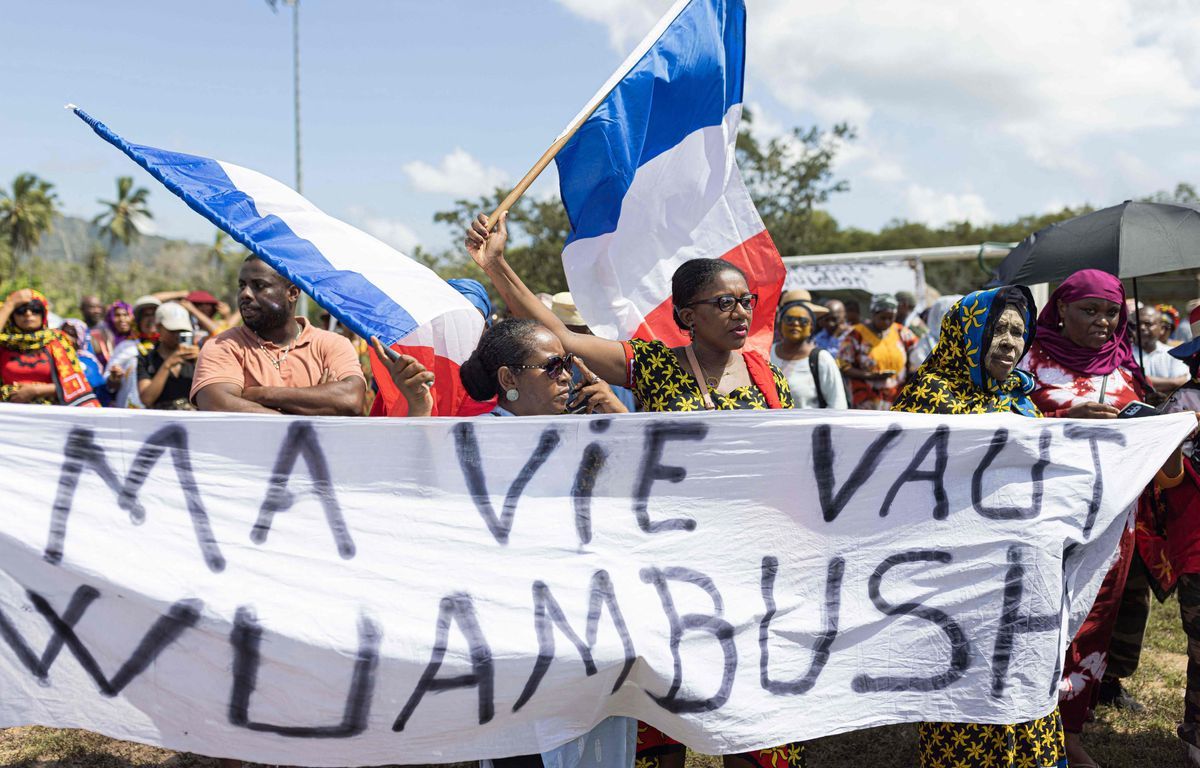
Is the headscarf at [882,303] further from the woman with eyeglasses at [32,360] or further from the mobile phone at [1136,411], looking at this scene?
the woman with eyeglasses at [32,360]

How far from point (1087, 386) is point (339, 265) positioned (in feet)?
9.31

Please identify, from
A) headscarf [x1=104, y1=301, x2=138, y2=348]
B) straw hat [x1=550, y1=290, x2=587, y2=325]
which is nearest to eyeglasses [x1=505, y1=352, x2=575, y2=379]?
straw hat [x1=550, y1=290, x2=587, y2=325]

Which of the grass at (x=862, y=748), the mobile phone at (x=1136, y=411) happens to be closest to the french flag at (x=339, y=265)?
the grass at (x=862, y=748)

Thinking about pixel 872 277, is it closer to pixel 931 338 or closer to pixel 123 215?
pixel 931 338

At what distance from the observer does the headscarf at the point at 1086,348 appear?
3.91 meters

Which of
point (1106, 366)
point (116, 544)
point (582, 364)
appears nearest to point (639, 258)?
point (582, 364)

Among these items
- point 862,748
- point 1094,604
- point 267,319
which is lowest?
point 862,748

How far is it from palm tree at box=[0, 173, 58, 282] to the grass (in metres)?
55.2

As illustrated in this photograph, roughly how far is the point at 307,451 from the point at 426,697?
0.73m

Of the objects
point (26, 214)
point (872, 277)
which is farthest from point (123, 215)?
point (872, 277)

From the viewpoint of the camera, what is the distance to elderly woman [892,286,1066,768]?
3.14m

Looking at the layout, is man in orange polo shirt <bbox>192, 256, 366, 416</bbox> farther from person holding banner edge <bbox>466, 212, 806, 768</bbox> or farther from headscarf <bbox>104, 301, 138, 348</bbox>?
headscarf <bbox>104, 301, 138, 348</bbox>

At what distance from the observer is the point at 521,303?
3.31 meters

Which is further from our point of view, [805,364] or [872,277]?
[872,277]
